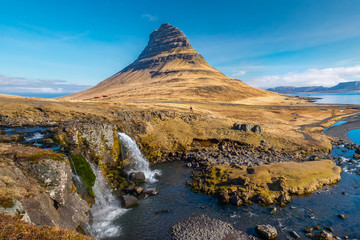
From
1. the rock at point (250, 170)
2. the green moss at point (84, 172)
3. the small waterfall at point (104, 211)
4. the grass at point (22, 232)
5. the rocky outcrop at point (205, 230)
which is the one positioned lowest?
the rocky outcrop at point (205, 230)

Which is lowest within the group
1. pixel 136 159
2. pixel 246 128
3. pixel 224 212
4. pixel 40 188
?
pixel 224 212

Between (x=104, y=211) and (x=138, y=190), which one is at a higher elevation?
(x=138, y=190)

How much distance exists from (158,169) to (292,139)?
4234 cm

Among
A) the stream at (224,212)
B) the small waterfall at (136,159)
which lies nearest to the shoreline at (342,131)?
the stream at (224,212)

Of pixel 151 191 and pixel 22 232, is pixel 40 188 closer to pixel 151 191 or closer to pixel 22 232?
pixel 22 232

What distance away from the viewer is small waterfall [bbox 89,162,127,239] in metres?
22.3

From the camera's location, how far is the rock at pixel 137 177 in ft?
111

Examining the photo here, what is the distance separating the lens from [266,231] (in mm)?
21328

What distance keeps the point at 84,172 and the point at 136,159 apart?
13758 millimetres

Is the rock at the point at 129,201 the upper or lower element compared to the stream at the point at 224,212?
upper

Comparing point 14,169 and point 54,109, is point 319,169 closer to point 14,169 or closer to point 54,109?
point 14,169

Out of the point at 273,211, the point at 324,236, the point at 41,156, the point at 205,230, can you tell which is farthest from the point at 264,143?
the point at 41,156

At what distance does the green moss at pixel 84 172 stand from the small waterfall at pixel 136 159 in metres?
10.3

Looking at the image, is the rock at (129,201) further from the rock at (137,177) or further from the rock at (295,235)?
the rock at (295,235)
